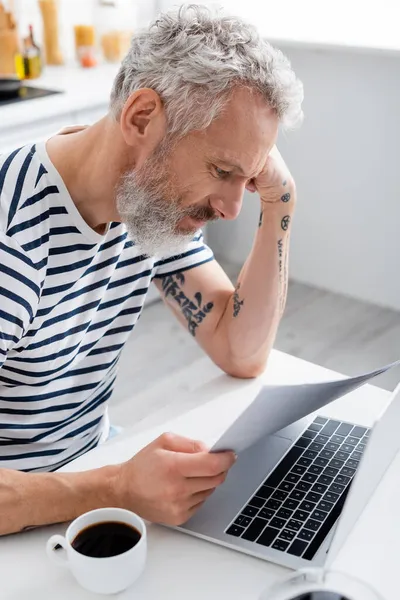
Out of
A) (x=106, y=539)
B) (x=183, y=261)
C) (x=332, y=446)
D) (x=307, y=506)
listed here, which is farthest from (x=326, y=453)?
(x=183, y=261)

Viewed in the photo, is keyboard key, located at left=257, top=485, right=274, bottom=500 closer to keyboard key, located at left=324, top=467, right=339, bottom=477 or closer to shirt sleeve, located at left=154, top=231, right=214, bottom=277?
keyboard key, located at left=324, top=467, right=339, bottom=477

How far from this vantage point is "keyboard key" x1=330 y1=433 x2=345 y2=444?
1.12 metres

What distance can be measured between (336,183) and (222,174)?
218cm

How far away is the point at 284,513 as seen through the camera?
974 mm

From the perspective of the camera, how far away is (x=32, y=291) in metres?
1.14

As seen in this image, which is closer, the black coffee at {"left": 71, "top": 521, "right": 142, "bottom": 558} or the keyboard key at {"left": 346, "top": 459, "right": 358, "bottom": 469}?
the black coffee at {"left": 71, "top": 521, "right": 142, "bottom": 558}

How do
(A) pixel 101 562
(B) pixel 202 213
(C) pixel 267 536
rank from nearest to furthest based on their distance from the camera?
(A) pixel 101 562 < (C) pixel 267 536 < (B) pixel 202 213

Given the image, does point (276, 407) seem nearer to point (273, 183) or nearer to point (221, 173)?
point (221, 173)

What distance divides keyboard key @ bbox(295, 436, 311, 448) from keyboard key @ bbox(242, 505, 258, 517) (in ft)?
0.50

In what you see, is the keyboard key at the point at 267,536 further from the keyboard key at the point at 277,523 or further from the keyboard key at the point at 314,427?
the keyboard key at the point at 314,427

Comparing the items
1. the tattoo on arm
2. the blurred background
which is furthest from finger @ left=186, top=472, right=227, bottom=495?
the blurred background

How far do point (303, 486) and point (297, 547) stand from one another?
0.12 meters

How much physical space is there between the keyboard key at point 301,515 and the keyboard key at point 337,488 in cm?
6

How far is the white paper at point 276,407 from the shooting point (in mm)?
877
